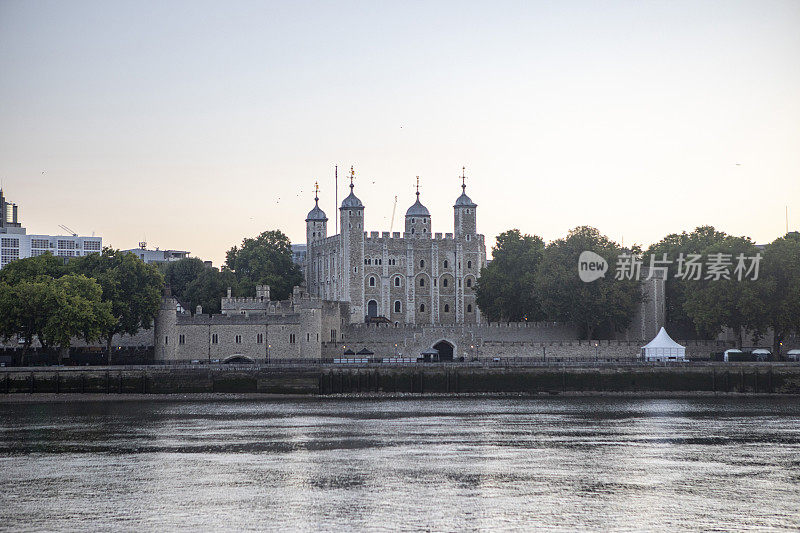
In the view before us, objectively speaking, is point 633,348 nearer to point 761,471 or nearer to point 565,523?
point 761,471

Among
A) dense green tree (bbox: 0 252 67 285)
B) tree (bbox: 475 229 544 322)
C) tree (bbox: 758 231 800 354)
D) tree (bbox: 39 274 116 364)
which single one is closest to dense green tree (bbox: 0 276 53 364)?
tree (bbox: 39 274 116 364)

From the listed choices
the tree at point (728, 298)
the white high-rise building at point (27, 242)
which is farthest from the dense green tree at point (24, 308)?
the white high-rise building at point (27, 242)

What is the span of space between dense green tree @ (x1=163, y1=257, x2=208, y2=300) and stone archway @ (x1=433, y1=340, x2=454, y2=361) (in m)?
36.3

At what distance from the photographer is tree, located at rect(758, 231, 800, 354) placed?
237ft

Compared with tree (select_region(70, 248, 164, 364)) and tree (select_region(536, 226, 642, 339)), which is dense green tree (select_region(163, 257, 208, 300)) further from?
tree (select_region(536, 226, 642, 339))

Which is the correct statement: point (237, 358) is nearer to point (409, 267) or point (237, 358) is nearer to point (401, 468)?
point (409, 267)

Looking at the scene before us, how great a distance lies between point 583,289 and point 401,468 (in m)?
43.9

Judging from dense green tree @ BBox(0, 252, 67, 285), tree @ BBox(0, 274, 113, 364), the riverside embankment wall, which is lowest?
the riverside embankment wall

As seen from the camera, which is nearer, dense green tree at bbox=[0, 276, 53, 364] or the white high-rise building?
dense green tree at bbox=[0, 276, 53, 364]

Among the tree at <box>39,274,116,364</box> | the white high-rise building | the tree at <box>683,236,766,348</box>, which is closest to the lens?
the tree at <box>39,274,116,364</box>

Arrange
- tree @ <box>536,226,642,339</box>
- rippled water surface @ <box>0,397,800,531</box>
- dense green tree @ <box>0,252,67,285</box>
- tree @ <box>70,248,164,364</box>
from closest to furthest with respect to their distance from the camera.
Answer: rippled water surface @ <box>0,397,800,531</box> → tree @ <box>70,248,164,364</box> → dense green tree @ <box>0,252,67,285</box> → tree @ <box>536,226,642,339</box>

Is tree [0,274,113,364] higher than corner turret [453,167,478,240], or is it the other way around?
corner turret [453,167,478,240]

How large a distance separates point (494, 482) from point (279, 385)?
1278 inches

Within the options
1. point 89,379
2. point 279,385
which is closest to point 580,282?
point 279,385
